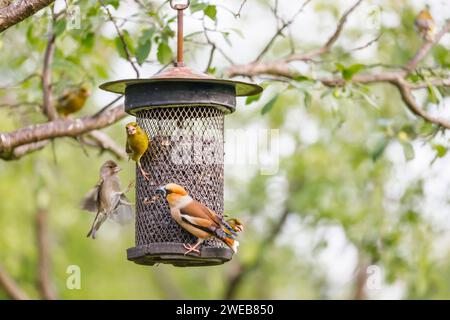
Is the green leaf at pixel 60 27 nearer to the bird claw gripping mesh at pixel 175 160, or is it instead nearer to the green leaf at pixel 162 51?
the green leaf at pixel 162 51

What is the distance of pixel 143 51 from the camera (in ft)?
24.0

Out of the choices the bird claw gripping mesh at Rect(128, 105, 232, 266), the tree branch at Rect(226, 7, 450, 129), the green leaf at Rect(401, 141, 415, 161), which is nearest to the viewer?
the bird claw gripping mesh at Rect(128, 105, 232, 266)

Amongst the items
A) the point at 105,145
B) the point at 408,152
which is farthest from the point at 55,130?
the point at 408,152

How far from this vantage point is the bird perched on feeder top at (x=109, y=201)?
676 centimetres

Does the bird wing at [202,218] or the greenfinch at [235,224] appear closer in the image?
the bird wing at [202,218]

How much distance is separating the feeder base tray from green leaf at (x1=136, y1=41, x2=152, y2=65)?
1.70 metres

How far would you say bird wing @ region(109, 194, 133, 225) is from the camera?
6766 mm

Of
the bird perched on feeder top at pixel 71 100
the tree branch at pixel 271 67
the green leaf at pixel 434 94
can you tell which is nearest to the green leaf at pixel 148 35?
the tree branch at pixel 271 67

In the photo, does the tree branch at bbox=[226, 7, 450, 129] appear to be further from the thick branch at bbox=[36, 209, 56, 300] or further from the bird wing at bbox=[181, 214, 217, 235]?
the thick branch at bbox=[36, 209, 56, 300]

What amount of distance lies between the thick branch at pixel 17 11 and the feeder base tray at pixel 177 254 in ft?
4.98

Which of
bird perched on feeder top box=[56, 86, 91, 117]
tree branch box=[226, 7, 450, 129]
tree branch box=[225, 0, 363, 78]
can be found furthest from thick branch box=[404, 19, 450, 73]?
bird perched on feeder top box=[56, 86, 91, 117]

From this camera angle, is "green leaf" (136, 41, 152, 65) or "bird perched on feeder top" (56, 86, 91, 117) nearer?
"green leaf" (136, 41, 152, 65)

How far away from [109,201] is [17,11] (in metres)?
1.62

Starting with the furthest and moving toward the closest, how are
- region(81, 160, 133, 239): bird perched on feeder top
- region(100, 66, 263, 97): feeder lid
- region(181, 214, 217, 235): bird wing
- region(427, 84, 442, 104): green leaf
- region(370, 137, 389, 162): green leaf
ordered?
region(370, 137, 389, 162): green leaf < region(427, 84, 442, 104): green leaf < region(81, 160, 133, 239): bird perched on feeder top < region(100, 66, 263, 97): feeder lid < region(181, 214, 217, 235): bird wing
